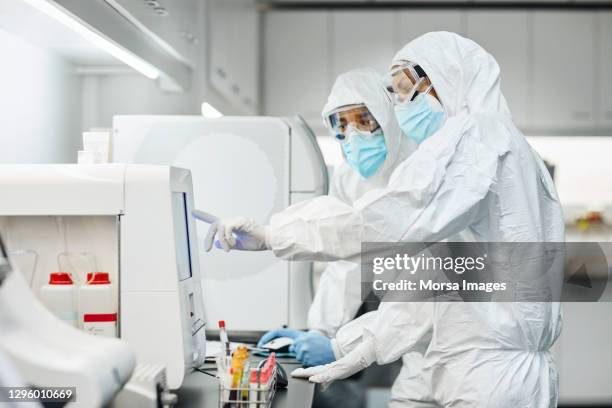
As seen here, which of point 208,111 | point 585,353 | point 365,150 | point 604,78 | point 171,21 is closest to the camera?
point 365,150

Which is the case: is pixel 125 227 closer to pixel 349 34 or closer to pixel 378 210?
pixel 378 210

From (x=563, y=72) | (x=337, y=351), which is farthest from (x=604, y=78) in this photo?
(x=337, y=351)

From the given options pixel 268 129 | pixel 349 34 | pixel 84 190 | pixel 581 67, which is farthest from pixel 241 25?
pixel 84 190

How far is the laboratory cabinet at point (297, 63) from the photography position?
12.1 ft

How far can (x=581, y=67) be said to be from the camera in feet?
11.9

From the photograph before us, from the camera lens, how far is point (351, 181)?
196 centimetres

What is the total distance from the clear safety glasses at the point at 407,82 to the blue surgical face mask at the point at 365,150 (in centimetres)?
31

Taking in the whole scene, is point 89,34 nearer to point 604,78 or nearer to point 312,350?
point 312,350

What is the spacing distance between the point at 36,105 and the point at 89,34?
49 centimetres

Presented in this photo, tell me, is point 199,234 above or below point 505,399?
Answer: above

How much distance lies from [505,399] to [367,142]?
2.50ft

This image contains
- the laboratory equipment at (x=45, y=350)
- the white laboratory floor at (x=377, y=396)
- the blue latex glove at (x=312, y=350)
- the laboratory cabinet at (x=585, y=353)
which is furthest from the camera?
the laboratory cabinet at (x=585, y=353)

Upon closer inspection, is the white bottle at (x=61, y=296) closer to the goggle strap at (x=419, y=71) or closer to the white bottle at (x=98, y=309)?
the white bottle at (x=98, y=309)

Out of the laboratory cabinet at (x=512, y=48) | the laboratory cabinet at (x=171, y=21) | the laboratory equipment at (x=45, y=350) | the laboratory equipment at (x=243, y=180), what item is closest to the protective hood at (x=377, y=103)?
the laboratory equipment at (x=243, y=180)
